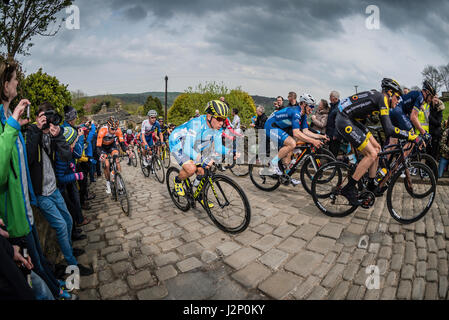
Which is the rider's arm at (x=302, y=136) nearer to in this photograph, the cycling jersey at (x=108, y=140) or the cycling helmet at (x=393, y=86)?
the cycling helmet at (x=393, y=86)

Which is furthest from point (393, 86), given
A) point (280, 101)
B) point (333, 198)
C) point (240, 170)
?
point (280, 101)

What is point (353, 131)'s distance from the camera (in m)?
3.89

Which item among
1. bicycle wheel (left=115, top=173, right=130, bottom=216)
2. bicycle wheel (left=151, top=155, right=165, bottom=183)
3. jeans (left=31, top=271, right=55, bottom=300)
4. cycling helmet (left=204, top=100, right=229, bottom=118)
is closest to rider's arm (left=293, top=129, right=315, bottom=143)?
cycling helmet (left=204, top=100, right=229, bottom=118)

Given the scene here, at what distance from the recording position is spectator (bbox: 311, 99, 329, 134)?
7.52 meters

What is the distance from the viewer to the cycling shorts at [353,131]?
384 centimetres

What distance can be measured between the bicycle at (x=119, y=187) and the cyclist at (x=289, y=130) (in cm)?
351

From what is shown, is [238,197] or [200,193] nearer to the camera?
[238,197]

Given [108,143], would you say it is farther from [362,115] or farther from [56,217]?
[362,115]

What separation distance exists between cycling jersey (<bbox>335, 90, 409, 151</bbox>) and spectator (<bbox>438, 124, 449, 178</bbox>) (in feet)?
12.6

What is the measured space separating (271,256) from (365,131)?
2927 mm

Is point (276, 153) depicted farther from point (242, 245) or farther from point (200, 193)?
point (242, 245)
